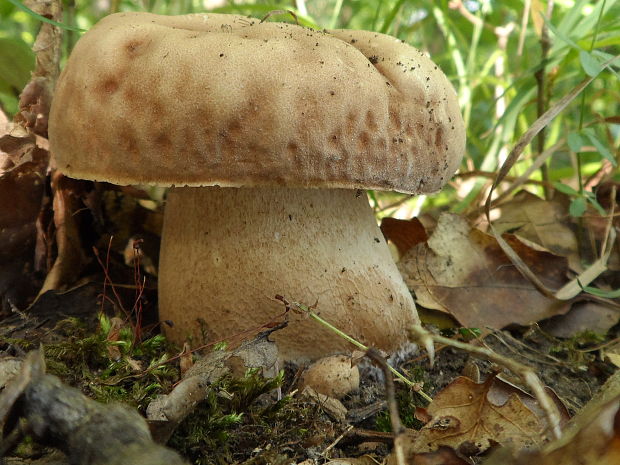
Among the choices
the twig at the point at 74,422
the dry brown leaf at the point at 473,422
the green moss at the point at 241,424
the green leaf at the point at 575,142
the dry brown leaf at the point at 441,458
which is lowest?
the green moss at the point at 241,424

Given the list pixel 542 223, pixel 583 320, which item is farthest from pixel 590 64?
pixel 583 320

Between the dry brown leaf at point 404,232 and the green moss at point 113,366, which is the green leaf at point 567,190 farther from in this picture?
the green moss at point 113,366

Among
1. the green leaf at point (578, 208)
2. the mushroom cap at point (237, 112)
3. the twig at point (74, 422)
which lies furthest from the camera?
the green leaf at point (578, 208)

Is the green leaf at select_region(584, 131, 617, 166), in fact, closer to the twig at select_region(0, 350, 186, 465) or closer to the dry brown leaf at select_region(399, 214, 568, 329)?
the dry brown leaf at select_region(399, 214, 568, 329)

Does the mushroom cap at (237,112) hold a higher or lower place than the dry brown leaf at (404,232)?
higher

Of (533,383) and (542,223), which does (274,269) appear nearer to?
(533,383)

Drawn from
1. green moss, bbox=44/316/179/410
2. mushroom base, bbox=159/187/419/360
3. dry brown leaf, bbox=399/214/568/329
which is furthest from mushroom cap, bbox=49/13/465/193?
dry brown leaf, bbox=399/214/568/329

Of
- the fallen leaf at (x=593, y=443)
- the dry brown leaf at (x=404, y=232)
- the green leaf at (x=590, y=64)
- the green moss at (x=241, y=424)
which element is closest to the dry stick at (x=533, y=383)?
the fallen leaf at (x=593, y=443)
